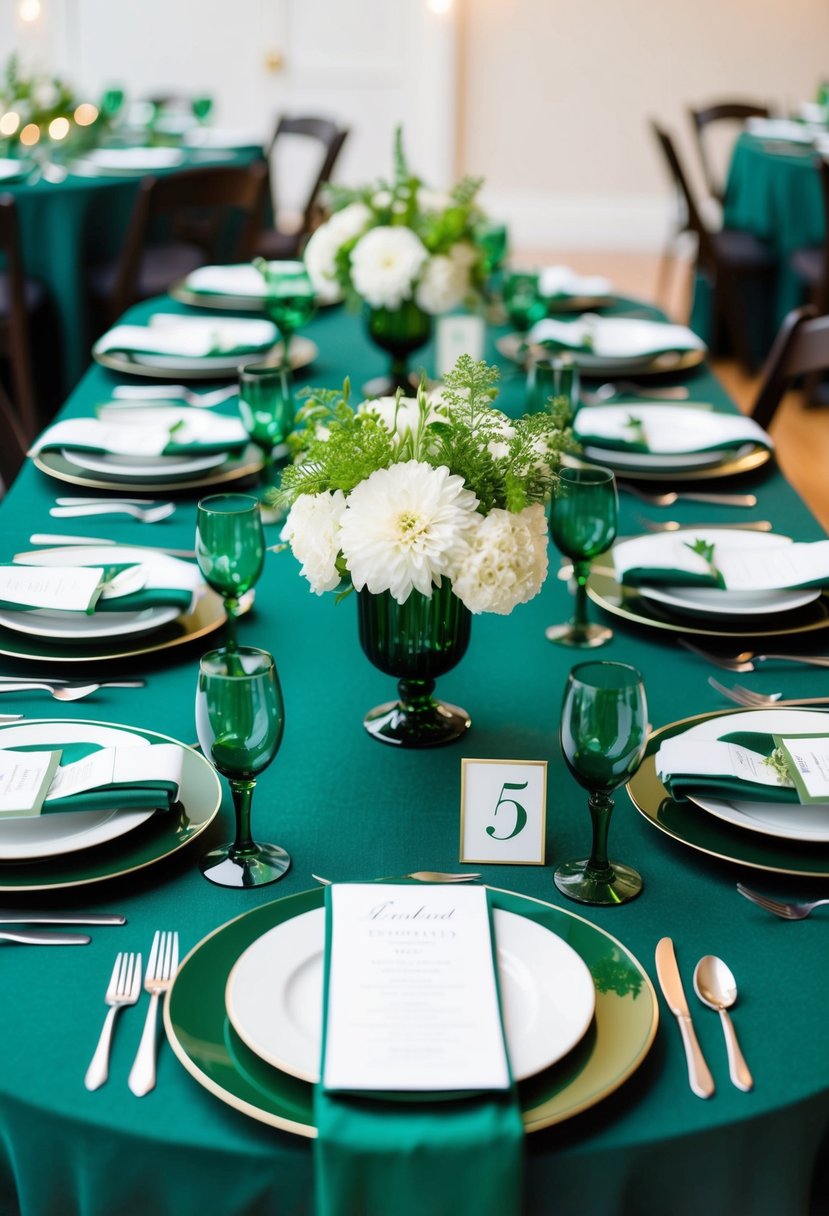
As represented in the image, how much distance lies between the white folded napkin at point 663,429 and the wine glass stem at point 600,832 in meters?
1.00

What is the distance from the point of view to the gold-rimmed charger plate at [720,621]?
56.5 inches

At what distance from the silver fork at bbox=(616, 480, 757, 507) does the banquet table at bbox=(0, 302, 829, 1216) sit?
0.37 meters

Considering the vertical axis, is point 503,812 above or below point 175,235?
above

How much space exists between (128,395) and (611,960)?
152 cm

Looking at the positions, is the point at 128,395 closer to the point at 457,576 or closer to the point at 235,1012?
the point at 457,576

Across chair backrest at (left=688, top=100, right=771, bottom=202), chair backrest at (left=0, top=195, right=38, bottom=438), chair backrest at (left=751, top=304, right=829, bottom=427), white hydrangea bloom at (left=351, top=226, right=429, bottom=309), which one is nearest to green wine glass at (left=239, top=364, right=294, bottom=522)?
white hydrangea bloom at (left=351, top=226, right=429, bottom=309)

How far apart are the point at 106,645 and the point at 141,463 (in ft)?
1.76

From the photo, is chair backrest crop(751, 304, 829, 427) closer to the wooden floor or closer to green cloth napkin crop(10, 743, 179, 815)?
the wooden floor

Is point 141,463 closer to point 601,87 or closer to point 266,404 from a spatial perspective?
point 266,404

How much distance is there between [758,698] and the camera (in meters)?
1.31

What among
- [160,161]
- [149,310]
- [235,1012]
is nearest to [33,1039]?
[235,1012]

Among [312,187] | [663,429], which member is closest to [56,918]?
[663,429]

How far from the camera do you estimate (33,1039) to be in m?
0.85

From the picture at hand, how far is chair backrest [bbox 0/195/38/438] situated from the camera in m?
3.37
